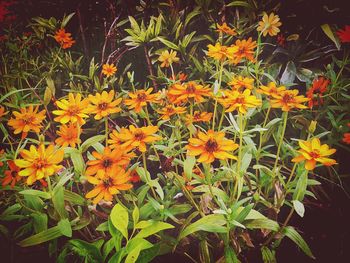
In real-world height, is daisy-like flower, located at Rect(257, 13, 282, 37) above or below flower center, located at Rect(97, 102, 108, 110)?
above

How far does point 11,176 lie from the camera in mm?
731

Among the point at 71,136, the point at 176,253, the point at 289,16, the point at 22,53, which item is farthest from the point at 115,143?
the point at 289,16

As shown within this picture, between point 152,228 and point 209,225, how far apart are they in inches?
4.2

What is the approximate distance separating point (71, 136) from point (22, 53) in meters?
0.69

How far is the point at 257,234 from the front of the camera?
2.39ft

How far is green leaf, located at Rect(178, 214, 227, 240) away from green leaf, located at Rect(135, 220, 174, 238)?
0.04 metres

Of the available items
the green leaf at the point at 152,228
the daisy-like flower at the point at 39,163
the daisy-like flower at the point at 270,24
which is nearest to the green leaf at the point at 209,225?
the green leaf at the point at 152,228

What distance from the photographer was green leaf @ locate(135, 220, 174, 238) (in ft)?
1.99

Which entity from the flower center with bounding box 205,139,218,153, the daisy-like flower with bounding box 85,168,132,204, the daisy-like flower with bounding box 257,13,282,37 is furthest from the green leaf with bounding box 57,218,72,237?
the daisy-like flower with bounding box 257,13,282,37

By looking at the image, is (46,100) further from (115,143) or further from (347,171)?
(347,171)

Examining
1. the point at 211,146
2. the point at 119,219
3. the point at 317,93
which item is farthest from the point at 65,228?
the point at 317,93

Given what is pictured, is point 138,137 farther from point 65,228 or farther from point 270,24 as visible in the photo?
point 270,24

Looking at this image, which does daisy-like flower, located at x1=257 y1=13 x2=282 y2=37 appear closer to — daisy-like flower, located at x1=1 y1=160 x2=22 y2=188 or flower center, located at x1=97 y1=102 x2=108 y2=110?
flower center, located at x1=97 y1=102 x2=108 y2=110

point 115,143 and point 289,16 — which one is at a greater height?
point 289,16
